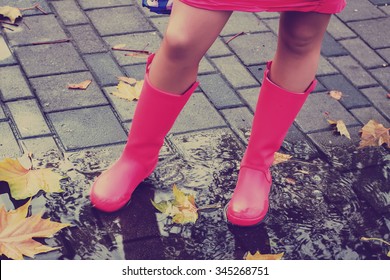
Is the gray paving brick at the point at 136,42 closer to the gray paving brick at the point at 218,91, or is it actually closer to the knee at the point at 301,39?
the gray paving brick at the point at 218,91

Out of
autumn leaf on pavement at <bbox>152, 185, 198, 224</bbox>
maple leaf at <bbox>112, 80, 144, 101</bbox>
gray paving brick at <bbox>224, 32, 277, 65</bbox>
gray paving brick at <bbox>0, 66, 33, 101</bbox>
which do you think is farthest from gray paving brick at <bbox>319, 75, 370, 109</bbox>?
gray paving brick at <bbox>0, 66, 33, 101</bbox>

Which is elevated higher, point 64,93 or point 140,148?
point 140,148

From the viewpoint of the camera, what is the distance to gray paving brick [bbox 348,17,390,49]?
11.1 feet

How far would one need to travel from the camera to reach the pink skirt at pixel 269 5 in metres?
1.79

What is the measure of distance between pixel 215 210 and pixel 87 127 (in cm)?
66

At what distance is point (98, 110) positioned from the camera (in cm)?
270

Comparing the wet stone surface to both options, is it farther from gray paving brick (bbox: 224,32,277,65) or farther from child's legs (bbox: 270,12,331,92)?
gray paving brick (bbox: 224,32,277,65)

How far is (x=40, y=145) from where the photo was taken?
2473 millimetres

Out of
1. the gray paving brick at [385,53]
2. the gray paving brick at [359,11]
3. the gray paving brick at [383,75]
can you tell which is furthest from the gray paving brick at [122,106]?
the gray paving brick at [359,11]

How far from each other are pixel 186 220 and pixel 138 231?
0.17 meters

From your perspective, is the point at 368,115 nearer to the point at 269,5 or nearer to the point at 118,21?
the point at 269,5

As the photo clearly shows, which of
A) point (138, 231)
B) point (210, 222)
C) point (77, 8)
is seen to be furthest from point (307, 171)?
point (77, 8)

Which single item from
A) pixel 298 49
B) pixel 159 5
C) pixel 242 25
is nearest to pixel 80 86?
pixel 159 5
